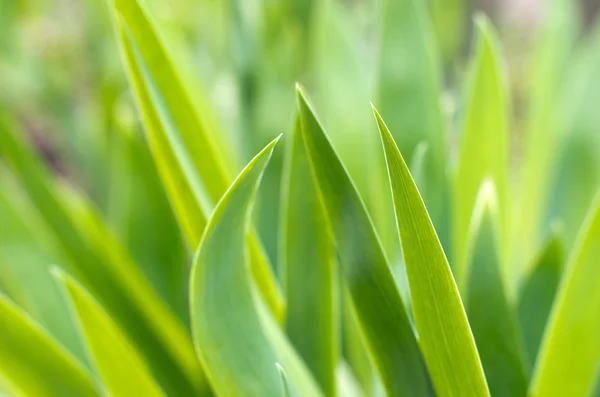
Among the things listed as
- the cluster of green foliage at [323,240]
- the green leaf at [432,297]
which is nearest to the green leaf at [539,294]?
the cluster of green foliage at [323,240]

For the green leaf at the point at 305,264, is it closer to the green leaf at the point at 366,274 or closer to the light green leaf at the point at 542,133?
the green leaf at the point at 366,274

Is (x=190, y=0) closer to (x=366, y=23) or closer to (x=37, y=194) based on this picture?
(x=366, y=23)

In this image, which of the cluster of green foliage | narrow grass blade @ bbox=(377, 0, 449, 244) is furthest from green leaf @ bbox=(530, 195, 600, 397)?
narrow grass blade @ bbox=(377, 0, 449, 244)

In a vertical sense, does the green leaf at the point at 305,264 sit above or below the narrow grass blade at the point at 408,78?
below

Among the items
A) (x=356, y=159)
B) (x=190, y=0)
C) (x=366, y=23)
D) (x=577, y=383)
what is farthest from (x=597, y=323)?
Answer: (x=190, y=0)

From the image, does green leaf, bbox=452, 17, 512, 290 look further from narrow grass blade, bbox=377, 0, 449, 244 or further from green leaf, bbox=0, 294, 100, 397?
green leaf, bbox=0, 294, 100, 397
